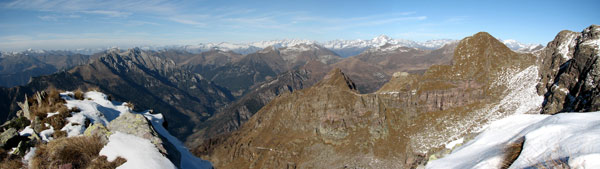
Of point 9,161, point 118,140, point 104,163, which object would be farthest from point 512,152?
point 9,161

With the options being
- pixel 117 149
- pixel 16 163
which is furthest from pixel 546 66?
pixel 16 163

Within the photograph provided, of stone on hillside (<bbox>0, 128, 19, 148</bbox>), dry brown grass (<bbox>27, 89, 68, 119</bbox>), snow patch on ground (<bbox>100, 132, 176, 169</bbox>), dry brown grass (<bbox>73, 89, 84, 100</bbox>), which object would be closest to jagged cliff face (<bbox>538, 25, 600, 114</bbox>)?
snow patch on ground (<bbox>100, 132, 176, 169</bbox>)

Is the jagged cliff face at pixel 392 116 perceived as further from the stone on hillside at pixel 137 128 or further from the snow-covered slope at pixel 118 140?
the stone on hillside at pixel 137 128

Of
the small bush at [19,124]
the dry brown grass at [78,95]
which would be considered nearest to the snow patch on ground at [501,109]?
the dry brown grass at [78,95]

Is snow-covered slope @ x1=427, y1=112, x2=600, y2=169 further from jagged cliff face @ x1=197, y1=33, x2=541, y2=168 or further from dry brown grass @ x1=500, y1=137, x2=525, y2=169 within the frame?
jagged cliff face @ x1=197, y1=33, x2=541, y2=168

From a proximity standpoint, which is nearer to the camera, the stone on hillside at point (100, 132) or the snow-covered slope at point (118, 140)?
the snow-covered slope at point (118, 140)

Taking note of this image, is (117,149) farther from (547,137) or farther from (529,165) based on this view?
(547,137)

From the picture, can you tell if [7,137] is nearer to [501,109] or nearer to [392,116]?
[501,109]
